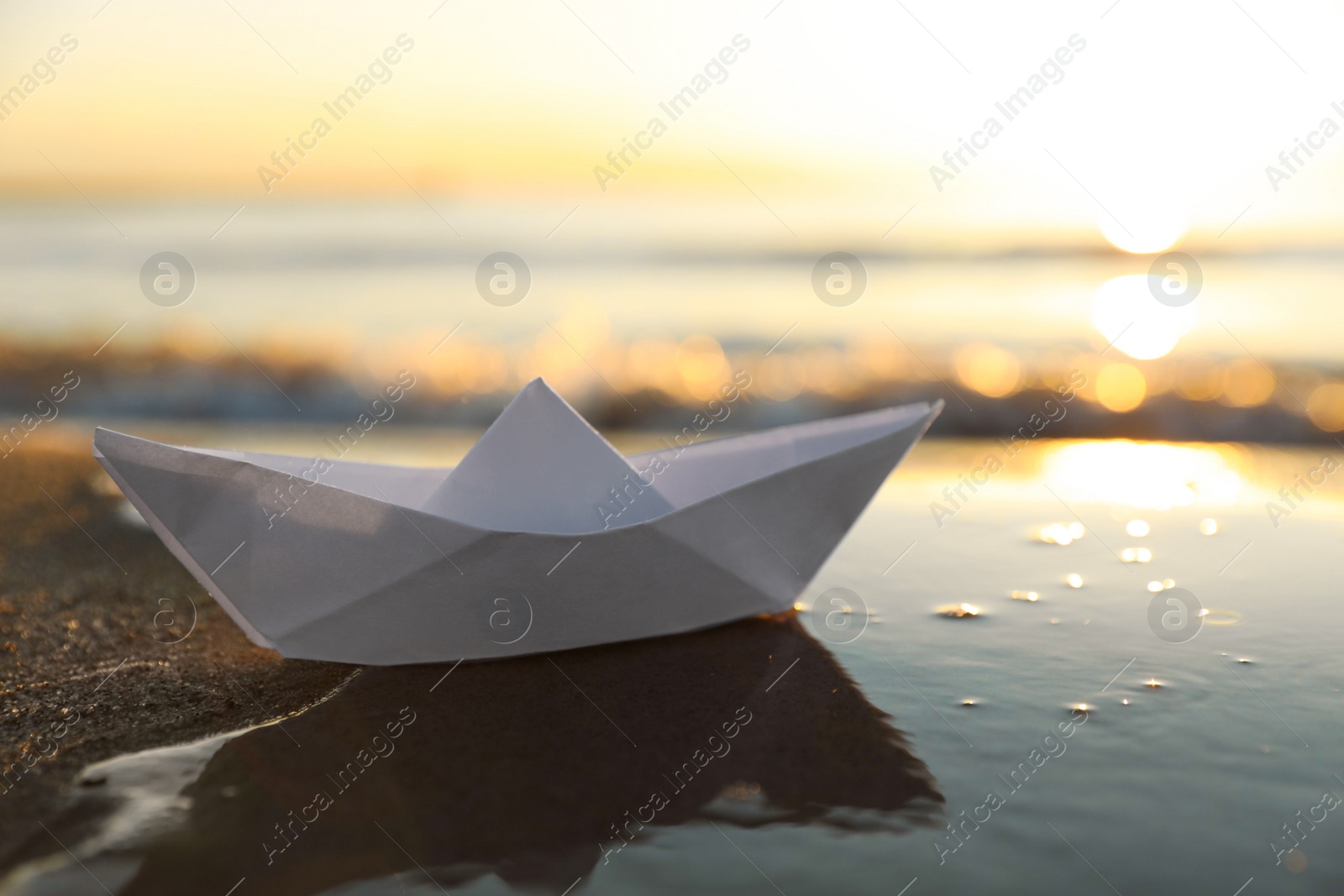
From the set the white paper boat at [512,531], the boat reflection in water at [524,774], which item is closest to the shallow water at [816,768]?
the boat reflection in water at [524,774]

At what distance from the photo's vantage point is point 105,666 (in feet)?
7.88

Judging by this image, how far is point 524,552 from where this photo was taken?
223 centimetres

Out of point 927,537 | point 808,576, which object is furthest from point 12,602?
point 927,537

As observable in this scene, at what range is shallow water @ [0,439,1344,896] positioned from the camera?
1.58 meters

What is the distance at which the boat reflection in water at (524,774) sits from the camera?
1607mm

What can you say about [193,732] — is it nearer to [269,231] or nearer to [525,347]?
[525,347]

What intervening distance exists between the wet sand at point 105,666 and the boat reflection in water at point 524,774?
0.39 ft

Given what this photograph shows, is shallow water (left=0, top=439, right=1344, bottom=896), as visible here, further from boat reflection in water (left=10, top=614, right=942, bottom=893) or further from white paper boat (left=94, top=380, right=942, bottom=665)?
white paper boat (left=94, top=380, right=942, bottom=665)

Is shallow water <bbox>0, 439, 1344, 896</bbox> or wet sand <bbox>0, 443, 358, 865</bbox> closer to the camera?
shallow water <bbox>0, 439, 1344, 896</bbox>

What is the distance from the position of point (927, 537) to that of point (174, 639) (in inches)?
93.5

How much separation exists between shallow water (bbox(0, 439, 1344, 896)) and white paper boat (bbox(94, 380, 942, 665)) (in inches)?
4.7

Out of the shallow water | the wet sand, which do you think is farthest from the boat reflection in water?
the wet sand

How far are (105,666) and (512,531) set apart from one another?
106 centimetres

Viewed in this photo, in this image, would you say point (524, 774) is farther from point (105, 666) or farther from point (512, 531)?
point (105, 666)
